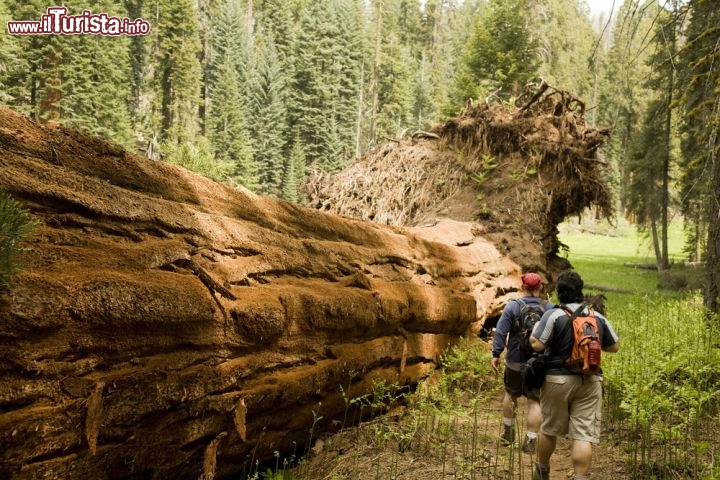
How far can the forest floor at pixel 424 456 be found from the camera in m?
4.35

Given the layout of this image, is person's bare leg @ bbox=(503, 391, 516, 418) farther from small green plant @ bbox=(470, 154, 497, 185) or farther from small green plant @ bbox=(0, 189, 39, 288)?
small green plant @ bbox=(470, 154, 497, 185)

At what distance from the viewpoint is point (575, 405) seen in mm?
4094

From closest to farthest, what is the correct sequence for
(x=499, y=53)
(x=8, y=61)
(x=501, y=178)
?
(x=501, y=178) → (x=499, y=53) → (x=8, y=61)

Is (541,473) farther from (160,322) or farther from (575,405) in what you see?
(160,322)

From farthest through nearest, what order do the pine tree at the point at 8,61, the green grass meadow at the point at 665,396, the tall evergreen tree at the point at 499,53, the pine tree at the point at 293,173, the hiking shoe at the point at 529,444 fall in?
1. the pine tree at the point at 293,173
2. the pine tree at the point at 8,61
3. the tall evergreen tree at the point at 499,53
4. the hiking shoe at the point at 529,444
5. the green grass meadow at the point at 665,396

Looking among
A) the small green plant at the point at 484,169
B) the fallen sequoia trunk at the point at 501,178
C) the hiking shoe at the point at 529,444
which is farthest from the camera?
the small green plant at the point at 484,169

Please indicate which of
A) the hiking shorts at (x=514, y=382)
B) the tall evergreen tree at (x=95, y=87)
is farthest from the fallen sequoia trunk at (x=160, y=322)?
the tall evergreen tree at (x=95, y=87)

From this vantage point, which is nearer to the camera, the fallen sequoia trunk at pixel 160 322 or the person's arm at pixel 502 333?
the fallen sequoia trunk at pixel 160 322

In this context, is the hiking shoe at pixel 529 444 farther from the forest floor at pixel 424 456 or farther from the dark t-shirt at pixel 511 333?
the dark t-shirt at pixel 511 333

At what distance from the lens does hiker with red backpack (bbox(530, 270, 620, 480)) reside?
13.0ft

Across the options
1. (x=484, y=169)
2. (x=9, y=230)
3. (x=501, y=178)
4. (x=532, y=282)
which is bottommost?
(x=532, y=282)

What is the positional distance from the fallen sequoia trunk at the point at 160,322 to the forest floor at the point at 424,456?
33 centimetres

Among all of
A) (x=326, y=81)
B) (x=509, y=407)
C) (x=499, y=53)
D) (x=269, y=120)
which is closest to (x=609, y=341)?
(x=509, y=407)

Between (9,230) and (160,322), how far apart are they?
3.53ft
